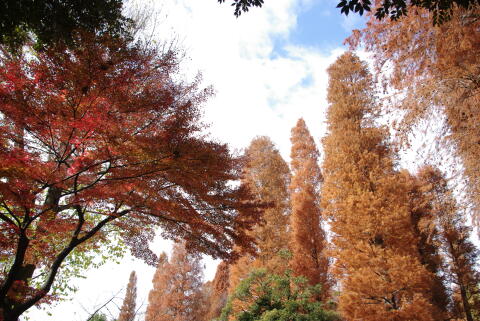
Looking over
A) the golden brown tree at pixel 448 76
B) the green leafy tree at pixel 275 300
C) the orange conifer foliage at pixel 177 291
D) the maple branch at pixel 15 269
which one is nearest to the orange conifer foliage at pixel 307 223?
the green leafy tree at pixel 275 300

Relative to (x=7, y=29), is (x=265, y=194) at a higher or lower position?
higher

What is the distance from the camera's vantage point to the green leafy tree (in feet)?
24.6

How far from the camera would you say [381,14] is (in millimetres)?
3080

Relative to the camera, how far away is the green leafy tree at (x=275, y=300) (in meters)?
7.48

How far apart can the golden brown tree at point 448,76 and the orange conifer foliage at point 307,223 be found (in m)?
7.35

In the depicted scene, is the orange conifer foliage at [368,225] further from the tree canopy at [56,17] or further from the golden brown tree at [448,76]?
the tree canopy at [56,17]

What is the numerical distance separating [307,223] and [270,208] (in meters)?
2.24

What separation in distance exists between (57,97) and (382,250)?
825 cm

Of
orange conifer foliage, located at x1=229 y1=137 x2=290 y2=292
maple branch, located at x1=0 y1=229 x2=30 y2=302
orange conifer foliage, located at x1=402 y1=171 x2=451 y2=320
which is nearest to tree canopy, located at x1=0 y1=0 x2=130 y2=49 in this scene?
maple branch, located at x1=0 y1=229 x2=30 y2=302

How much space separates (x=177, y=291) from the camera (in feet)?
62.4

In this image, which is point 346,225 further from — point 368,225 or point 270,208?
point 270,208

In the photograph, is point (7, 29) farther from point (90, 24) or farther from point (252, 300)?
point (252, 300)

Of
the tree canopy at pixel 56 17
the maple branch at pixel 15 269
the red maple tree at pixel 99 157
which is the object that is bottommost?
the maple branch at pixel 15 269

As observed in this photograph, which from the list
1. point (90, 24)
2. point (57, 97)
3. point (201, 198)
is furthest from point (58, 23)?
point (201, 198)
